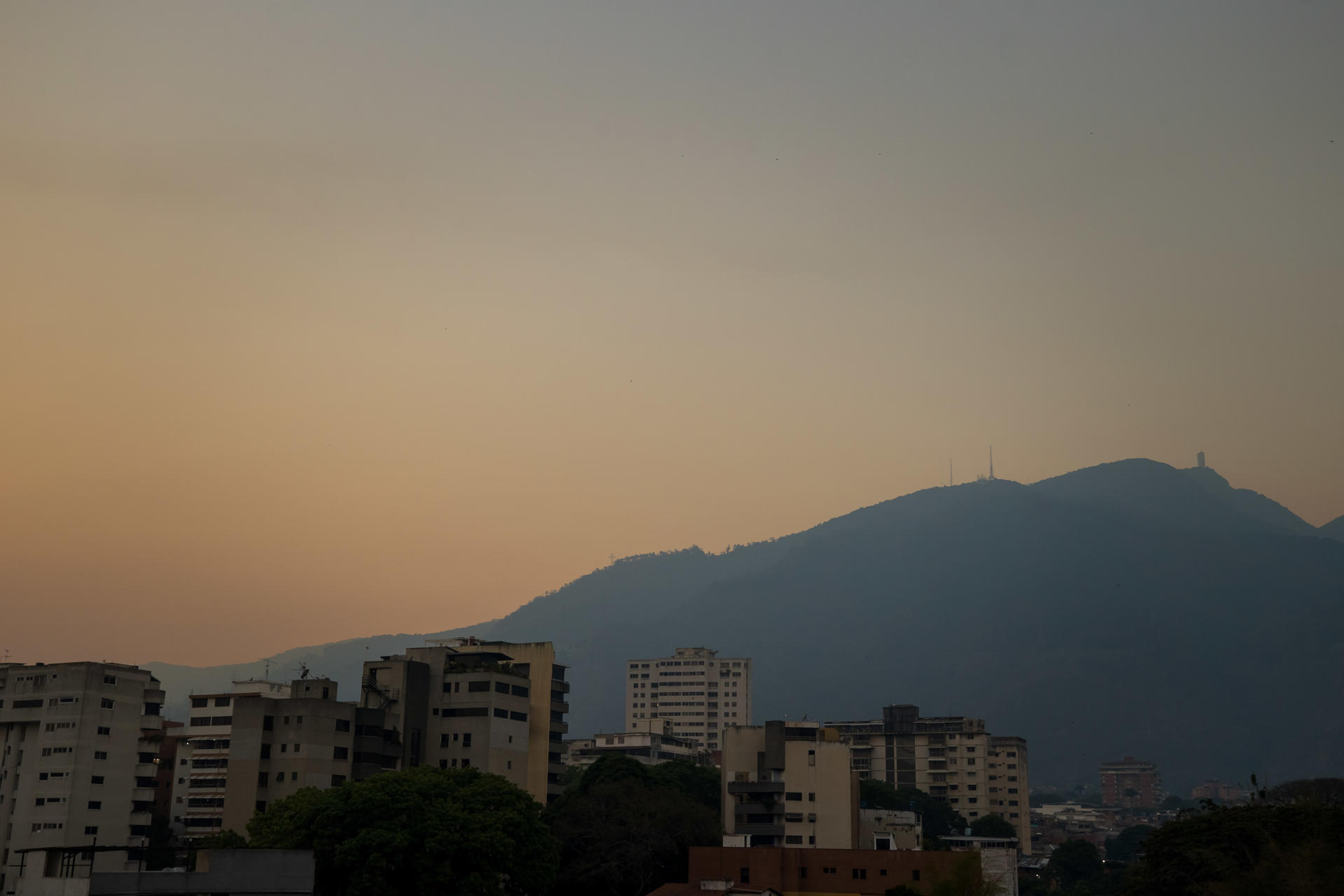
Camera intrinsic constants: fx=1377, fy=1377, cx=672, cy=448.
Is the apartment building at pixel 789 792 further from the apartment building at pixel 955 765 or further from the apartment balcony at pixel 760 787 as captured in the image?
the apartment building at pixel 955 765

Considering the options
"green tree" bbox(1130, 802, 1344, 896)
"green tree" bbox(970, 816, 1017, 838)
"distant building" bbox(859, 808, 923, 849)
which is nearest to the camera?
"green tree" bbox(1130, 802, 1344, 896)

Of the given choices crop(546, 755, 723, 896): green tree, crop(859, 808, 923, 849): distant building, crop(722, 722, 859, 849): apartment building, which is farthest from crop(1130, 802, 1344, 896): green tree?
crop(546, 755, 723, 896): green tree

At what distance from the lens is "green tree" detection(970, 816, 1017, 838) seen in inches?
6348

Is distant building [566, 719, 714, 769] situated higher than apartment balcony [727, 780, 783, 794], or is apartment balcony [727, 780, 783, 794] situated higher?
distant building [566, 719, 714, 769]

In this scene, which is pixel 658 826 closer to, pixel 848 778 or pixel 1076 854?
pixel 848 778

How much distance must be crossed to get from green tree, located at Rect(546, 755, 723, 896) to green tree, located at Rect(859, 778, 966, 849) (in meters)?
58.6

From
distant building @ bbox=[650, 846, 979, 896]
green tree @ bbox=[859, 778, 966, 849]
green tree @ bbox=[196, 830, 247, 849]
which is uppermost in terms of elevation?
green tree @ bbox=[859, 778, 966, 849]

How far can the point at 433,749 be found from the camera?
96.3 meters

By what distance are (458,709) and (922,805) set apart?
279 ft

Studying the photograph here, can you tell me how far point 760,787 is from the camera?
329 ft

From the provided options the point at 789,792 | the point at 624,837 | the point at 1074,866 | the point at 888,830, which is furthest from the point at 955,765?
the point at 624,837

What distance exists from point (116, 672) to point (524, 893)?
34.6 metres

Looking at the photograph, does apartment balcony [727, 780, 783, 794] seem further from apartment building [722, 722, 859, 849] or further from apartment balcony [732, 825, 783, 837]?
apartment balcony [732, 825, 783, 837]

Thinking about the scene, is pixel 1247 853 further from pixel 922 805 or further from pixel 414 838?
pixel 922 805
